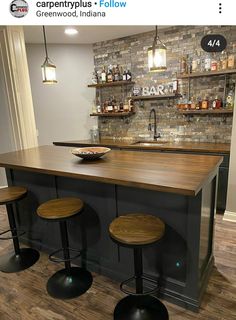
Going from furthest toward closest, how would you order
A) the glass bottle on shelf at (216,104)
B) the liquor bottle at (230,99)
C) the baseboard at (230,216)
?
the glass bottle on shelf at (216,104), the liquor bottle at (230,99), the baseboard at (230,216)

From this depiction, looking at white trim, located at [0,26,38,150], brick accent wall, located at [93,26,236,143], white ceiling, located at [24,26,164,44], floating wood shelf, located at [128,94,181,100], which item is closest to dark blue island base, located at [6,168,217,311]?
white trim, located at [0,26,38,150]

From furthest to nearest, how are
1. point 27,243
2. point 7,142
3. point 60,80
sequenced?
point 60,80 → point 7,142 → point 27,243

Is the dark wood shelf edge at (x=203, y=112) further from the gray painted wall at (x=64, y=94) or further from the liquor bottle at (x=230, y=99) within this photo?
the gray painted wall at (x=64, y=94)

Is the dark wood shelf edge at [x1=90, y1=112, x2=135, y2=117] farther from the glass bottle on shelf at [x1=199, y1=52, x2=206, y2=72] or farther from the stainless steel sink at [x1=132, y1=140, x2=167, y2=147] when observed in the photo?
the glass bottle on shelf at [x1=199, y1=52, x2=206, y2=72]

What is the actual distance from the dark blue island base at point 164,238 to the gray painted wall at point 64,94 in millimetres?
2378

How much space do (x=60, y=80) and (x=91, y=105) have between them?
76 centimetres

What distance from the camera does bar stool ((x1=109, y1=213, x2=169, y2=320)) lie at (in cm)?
144

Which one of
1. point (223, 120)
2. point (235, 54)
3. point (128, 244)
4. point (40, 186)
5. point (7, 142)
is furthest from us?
point (7, 142)

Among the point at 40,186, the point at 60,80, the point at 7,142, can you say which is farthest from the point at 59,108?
the point at 40,186

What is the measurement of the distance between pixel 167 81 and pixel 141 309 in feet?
10.9

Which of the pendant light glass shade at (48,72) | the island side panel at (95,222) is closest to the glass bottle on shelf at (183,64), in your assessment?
the pendant light glass shade at (48,72)

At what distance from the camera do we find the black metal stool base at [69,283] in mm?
1937

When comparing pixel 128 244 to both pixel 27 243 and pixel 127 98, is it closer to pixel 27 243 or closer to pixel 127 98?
pixel 27 243

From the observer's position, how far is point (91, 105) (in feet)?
15.7
